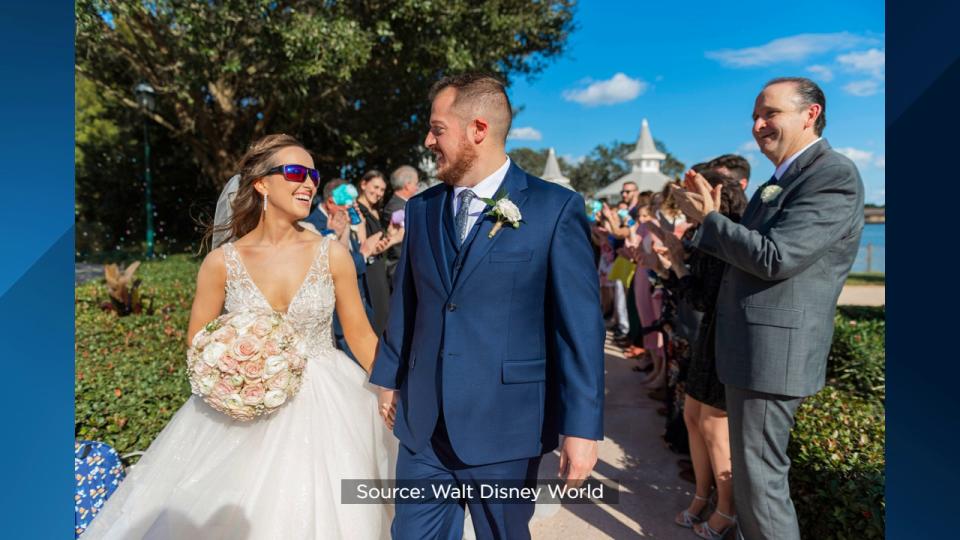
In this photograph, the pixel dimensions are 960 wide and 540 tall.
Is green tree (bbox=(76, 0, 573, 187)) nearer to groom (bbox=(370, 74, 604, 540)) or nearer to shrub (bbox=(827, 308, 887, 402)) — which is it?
groom (bbox=(370, 74, 604, 540))

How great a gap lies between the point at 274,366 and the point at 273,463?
0.44 meters

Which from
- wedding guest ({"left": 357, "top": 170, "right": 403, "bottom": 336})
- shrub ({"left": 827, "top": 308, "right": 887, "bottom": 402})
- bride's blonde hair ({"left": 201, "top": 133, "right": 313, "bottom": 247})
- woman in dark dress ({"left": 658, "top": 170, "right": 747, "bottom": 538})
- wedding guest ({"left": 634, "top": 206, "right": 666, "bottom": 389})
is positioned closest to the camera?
bride's blonde hair ({"left": 201, "top": 133, "right": 313, "bottom": 247})

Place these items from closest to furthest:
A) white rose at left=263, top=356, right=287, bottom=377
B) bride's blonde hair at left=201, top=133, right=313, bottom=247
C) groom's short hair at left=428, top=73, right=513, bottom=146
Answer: groom's short hair at left=428, top=73, right=513, bottom=146 → white rose at left=263, top=356, right=287, bottom=377 → bride's blonde hair at left=201, top=133, right=313, bottom=247

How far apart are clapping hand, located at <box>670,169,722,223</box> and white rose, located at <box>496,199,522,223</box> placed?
1.08 metres

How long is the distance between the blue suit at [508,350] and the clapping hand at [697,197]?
0.90 metres

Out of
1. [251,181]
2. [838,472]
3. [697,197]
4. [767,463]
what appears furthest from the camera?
[838,472]

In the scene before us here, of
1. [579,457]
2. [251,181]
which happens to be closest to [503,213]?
[579,457]

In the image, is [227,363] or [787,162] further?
[787,162]

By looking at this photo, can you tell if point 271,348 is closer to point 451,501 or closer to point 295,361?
point 295,361

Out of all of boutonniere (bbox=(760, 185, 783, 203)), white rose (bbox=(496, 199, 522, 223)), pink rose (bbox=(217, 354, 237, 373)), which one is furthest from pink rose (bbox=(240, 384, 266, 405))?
boutonniere (bbox=(760, 185, 783, 203))

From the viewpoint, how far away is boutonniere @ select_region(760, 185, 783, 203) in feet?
9.03

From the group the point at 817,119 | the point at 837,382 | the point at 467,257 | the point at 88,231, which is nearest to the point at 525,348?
the point at 467,257

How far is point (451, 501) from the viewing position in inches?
98.0

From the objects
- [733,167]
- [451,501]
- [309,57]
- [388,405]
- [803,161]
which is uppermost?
[309,57]
